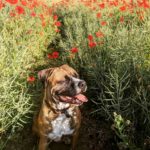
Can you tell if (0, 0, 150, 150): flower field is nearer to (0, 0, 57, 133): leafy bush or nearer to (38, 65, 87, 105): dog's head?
(0, 0, 57, 133): leafy bush

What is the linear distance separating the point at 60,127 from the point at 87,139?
0.76 metres

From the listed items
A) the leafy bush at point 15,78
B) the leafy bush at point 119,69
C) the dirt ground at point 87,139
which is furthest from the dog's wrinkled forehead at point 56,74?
the dirt ground at point 87,139

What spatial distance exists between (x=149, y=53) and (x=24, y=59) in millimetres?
1729

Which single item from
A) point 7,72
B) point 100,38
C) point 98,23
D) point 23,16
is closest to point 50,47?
point 23,16

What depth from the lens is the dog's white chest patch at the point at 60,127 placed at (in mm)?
3551

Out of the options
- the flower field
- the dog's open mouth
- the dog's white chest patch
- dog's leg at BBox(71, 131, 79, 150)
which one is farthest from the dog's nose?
dog's leg at BBox(71, 131, 79, 150)

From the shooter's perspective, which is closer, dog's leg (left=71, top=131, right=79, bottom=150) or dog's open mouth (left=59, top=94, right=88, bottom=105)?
dog's open mouth (left=59, top=94, right=88, bottom=105)

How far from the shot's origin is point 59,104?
348 cm

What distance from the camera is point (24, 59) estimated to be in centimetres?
442

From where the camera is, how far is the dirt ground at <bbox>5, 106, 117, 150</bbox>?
156 inches

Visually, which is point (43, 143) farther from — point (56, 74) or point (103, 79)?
point (103, 79)

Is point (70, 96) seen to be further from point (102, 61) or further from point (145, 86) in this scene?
point (102, 61)

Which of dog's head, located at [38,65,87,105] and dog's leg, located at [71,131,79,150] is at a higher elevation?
dog's head, located at [38,65,87,105]

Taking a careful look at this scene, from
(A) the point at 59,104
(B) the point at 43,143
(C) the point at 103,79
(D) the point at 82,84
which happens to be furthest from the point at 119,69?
(B) the point at 43,143
